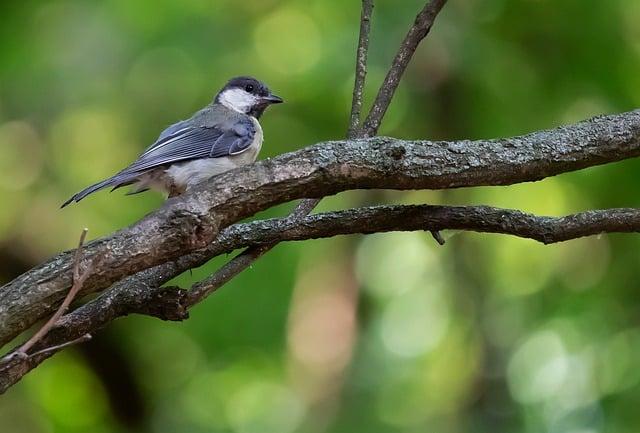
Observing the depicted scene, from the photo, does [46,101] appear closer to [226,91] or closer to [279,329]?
[226,91]

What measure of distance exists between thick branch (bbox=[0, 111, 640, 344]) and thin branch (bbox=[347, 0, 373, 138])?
29.6 inches

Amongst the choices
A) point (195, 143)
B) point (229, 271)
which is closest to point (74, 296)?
point (229, 271)

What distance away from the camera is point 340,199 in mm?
4469

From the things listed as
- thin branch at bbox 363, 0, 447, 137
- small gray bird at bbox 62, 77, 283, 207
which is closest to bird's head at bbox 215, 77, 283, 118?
small gray bird at bbox 62, 77, 283, 207

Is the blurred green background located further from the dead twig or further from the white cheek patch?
the dead twig

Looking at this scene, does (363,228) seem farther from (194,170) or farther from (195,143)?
(195,143)

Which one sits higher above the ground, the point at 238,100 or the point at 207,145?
the point at 238,100

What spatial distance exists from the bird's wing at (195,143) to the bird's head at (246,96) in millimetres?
117

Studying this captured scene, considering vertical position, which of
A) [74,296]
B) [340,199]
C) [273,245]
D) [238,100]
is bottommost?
[74,296]

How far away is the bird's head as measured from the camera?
165 inches

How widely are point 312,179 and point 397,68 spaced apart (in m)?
1.04

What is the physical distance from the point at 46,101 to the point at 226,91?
2.70 feet

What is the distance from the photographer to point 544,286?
445 centimetres

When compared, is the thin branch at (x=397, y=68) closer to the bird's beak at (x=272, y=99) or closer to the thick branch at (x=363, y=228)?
the thick branch at (x=363, y=228)
